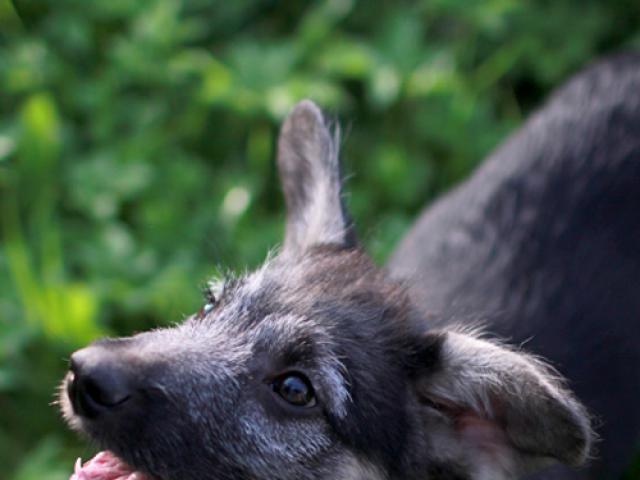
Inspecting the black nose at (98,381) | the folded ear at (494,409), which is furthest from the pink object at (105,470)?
the folded ear at (494,409)

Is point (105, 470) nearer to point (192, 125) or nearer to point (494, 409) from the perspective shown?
point (494, 409)

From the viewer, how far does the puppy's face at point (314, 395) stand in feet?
11.0

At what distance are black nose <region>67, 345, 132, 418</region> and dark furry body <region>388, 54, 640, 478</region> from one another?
1.39 meters

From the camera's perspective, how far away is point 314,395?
3609 mm

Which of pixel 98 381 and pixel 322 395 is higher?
pixel 98 381

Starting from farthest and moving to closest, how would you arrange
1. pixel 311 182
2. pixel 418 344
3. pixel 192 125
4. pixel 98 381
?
pixel 192 125
pixel 311 182
pixel 418 344
pixel 98 381

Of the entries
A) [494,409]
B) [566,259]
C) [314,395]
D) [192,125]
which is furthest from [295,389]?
[192,125]

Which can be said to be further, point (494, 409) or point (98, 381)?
point (494, 409)

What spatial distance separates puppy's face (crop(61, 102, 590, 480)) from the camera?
3.36m

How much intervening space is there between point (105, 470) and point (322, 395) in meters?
0.72

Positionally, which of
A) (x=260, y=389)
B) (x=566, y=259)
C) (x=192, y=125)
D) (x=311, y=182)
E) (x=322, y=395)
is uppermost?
(x=192, y=125)

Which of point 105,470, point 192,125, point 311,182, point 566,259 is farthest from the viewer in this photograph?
point 192,125

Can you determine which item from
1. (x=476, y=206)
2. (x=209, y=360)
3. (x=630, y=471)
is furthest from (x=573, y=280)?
(x=209, y=360)

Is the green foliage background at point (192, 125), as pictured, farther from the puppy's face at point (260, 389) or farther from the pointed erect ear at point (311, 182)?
the puppy's face at point (260, 389)
